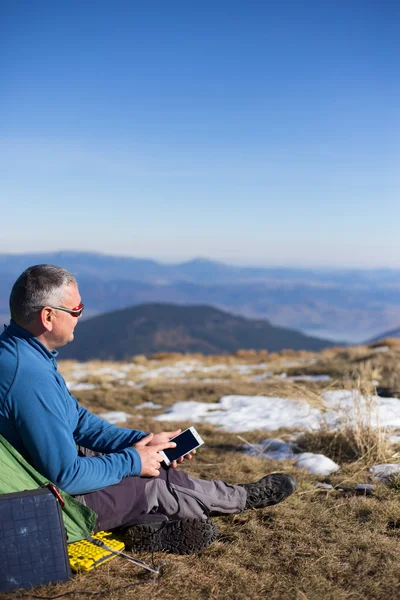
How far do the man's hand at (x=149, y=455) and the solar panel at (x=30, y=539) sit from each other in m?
0.67

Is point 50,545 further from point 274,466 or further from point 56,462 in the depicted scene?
point 274,466

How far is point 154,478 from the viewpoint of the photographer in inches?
145

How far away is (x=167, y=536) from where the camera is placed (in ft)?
11.6

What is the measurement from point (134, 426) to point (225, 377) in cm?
705

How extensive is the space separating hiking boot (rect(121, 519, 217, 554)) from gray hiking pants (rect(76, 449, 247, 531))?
6 cm

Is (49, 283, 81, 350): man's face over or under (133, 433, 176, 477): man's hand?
over

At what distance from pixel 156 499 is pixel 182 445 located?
16.9 inches

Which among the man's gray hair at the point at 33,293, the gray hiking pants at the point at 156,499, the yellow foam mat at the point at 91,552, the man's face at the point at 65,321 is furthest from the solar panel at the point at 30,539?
the man's gray hair at the point at 33,293

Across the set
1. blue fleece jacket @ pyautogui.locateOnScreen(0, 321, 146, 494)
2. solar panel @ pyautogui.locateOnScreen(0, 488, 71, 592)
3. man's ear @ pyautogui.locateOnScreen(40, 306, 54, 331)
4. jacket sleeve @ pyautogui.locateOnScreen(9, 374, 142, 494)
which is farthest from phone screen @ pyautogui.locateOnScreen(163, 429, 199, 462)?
man's ear @ pyautogui.locateOnScreen(40, 306, 54, 331)

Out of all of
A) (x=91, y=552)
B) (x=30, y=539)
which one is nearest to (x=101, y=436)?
(x=91, y=552)

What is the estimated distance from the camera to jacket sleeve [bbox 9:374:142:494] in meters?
2.90

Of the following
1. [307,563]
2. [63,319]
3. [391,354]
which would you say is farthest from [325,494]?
[391,354]

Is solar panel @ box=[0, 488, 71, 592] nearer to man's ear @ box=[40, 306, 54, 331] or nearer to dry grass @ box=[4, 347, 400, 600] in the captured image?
dry grass @ box=[4, 347, 400, 600]

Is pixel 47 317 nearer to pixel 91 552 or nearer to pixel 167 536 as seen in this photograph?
pixel 91 552
